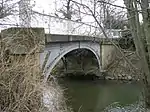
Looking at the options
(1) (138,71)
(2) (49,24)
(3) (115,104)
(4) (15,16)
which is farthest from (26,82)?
(3) (115,104)

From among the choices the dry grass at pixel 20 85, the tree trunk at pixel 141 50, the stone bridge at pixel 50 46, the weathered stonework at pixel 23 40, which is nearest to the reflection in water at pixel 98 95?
the stone bridge at pixel 50 46

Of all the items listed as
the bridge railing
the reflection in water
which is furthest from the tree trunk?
the reflection in water

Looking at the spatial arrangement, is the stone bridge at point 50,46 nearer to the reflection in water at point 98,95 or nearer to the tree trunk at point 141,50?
the reflection in water at point 98,95

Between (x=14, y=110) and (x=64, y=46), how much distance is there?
7.82 meters

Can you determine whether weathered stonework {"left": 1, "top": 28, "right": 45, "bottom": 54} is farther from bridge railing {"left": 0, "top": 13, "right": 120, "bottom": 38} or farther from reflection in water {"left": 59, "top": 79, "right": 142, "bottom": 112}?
reflection in water {"left": 59, "top": 79, "right": 142, "bottom": 112}

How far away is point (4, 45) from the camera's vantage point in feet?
15.1

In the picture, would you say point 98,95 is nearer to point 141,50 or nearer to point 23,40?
point 141,50

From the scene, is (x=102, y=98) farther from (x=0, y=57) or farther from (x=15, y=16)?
(x=0, y=57)

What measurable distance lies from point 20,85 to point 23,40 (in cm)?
108

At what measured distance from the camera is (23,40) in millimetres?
5000

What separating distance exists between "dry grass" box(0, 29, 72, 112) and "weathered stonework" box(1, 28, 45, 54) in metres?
0.14

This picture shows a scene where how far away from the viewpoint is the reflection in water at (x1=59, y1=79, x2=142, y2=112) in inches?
485

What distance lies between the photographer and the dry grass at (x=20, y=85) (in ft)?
13.4

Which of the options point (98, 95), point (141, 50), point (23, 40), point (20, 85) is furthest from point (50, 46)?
point (98, 95)
